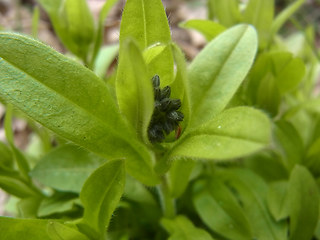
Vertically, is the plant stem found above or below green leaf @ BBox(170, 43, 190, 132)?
below

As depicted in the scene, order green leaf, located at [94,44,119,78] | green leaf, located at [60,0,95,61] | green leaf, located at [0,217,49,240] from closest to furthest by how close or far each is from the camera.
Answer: green leaf, located at [0,217,49,240] → green leaf, located at [60,0,95,61] → green leaf, located at [94,44,119,78]

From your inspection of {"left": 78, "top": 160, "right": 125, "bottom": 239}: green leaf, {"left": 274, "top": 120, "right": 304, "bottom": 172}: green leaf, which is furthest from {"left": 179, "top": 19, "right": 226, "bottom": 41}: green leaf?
{"left": 78, "top": 160, "right": 125, "bottom": 239}: green leaf

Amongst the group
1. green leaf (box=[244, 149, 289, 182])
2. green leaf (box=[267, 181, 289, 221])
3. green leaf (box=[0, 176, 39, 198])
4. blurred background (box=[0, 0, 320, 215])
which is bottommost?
blurred background (box=[0, 0, 320, 215])

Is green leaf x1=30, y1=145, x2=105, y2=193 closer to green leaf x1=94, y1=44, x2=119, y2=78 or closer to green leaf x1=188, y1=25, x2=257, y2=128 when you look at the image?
green leaf x1=188, y1=25, x2=257, y2=128

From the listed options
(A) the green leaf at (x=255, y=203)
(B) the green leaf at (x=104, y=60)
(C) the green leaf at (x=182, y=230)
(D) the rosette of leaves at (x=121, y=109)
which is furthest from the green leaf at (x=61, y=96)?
(B) the green leaf at (x=104, y=60)

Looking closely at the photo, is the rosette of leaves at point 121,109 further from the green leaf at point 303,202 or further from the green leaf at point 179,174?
the green leaf at point 303,202

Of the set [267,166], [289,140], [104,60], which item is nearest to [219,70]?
[289,140]
